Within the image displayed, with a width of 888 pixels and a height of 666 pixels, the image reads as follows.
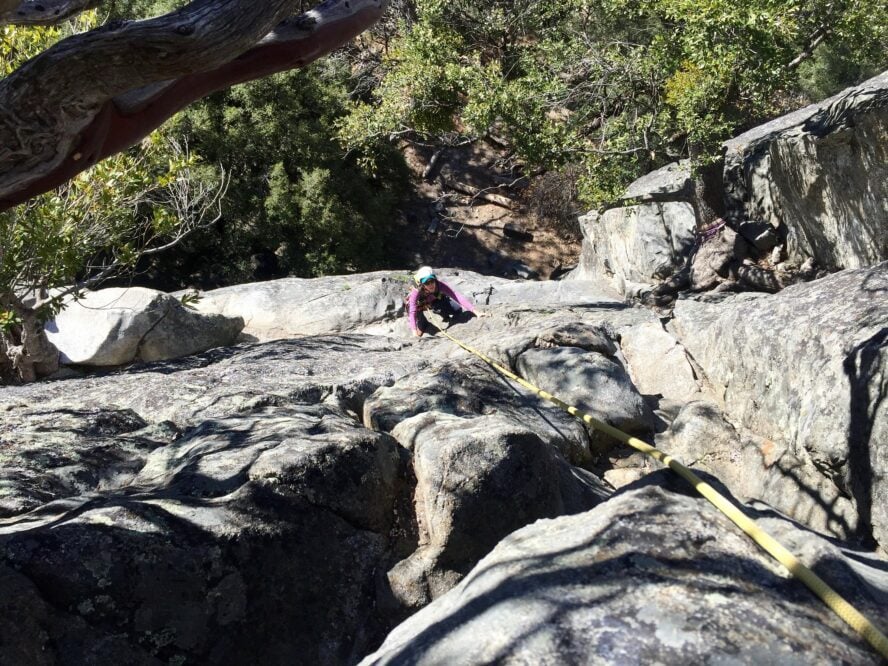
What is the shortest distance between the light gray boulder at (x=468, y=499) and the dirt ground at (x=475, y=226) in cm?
1736

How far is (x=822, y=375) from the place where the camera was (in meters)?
5.85

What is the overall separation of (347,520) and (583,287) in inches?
475

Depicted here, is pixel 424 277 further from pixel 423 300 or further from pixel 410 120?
pixel 410 120

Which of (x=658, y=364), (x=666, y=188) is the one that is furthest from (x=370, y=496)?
(x=666, y=188)

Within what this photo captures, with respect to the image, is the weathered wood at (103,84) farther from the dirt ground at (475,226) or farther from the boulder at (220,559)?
the dirt ground at (475,226)

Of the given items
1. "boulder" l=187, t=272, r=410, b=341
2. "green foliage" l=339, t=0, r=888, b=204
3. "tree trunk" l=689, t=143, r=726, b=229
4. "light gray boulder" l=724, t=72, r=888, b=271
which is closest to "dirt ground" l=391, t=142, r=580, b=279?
"green foliage" l=339, t=0, r=888, b=204

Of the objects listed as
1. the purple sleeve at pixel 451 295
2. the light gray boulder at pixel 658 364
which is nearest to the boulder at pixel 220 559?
the light gray boulder at pixel 658 364

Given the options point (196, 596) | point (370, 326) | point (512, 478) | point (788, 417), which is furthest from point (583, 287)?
point (196, 596)

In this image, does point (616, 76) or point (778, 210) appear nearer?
point (778, 210)

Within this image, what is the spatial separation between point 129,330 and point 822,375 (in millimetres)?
9768

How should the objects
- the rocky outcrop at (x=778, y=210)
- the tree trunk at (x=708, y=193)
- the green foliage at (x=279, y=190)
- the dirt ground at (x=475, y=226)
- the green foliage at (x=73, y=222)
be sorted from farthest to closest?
the dirt ground at (x=475, y=226), the green foliage at (x=279, y=190), the tree trunk at (x=708, y=193), the rocky outcrop at (x=778, y=210), the green foliage at (x=73, y=222)

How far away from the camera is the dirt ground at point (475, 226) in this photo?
22359mm

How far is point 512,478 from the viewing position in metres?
4.52

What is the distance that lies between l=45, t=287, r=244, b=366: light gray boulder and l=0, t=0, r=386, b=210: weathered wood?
28.3 ft
